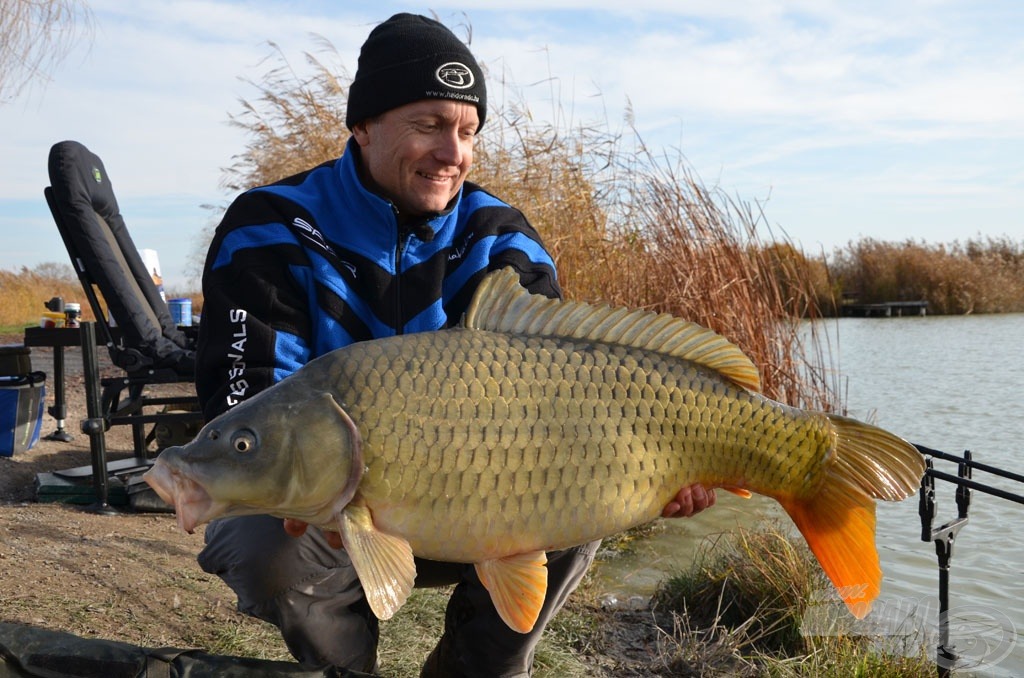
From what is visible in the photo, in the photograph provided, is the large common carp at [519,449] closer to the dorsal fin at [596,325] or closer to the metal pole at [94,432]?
the dorsal fin at [596,325]

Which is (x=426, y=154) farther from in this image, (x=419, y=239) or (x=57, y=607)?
(x=57, y=607)

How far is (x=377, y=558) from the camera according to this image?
4.46 ft

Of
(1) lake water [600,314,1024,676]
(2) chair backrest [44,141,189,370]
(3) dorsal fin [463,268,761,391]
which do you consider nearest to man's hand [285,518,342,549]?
(3) dorsal fin [463,268,761,391]

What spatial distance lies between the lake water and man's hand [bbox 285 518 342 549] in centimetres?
160

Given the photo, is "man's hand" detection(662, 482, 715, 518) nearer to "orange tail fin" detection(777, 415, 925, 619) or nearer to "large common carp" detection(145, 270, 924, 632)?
"large common carp" detection(145, 270, 924, 632)

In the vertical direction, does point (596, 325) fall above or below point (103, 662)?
above

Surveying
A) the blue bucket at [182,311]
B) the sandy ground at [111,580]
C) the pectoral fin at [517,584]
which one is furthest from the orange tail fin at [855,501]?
the blue bucket at [182,311]

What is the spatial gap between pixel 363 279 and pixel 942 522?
152 inches

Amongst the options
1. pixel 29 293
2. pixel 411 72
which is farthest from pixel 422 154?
pixel 29 293

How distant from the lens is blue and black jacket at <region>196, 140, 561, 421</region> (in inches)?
72.6

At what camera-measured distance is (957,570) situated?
12.7ft

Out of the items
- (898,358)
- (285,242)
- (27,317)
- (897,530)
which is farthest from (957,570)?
(27,317)

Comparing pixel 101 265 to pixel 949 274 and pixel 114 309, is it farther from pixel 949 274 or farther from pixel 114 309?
pixel 949 274

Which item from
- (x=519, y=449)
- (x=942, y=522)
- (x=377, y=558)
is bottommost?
(x=942, y=522)
